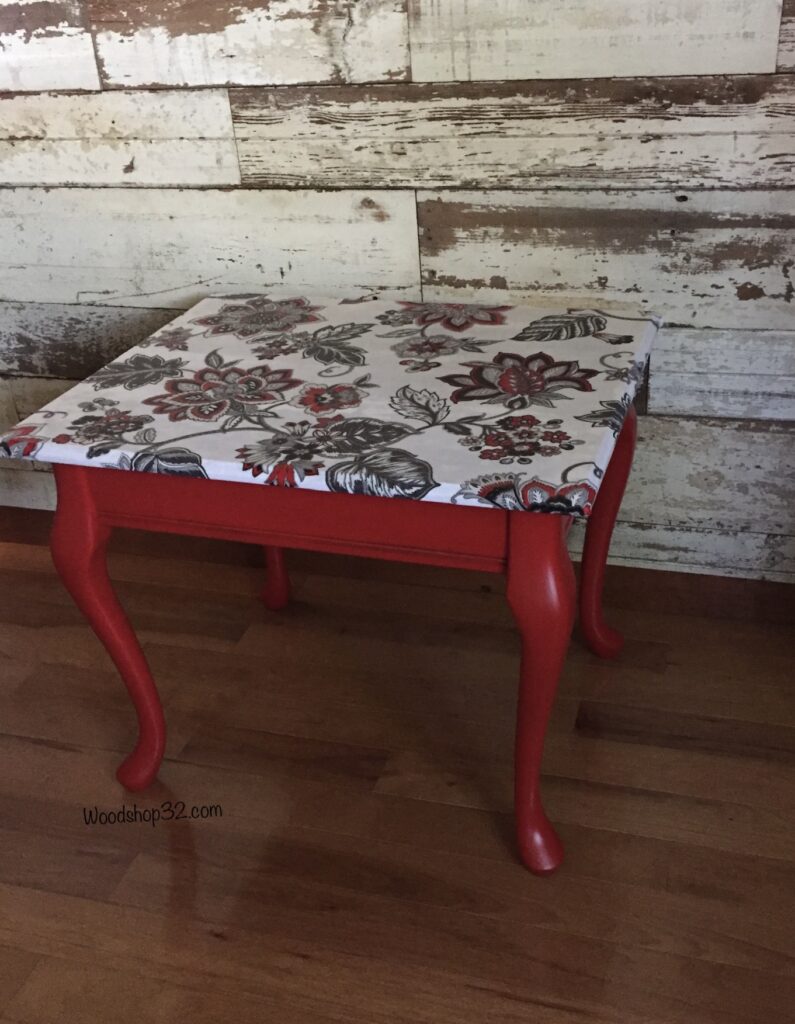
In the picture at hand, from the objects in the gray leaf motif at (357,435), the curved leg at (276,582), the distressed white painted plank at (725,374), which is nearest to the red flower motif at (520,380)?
the gray leaf motif at (357,435)

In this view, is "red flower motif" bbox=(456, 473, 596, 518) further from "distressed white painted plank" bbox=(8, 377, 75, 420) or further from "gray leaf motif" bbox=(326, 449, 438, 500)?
"distressed white painted plank" bbox=(8, 377, 75, 420)

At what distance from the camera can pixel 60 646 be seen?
1.67 metres

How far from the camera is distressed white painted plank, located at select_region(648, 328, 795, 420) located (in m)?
1.44

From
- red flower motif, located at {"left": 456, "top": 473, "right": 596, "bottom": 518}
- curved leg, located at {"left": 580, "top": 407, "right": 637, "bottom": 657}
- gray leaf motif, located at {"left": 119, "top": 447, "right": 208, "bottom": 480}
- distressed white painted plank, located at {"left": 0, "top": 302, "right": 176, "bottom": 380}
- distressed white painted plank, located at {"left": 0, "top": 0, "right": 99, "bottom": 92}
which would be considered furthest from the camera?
distressed white painted plank, located at {"left": 0, "top": 302, "right": 176, "bottom": 380}

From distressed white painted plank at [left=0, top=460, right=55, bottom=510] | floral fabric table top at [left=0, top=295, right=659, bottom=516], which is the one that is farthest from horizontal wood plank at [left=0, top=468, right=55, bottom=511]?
floral fabric table top at [left=0, top=295, right=659, bottom=516]

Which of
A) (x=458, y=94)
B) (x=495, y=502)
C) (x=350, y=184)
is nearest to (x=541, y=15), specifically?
(x=458, y=94)

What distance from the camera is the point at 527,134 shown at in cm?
138

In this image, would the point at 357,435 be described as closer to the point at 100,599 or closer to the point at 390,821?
the point at 100,599

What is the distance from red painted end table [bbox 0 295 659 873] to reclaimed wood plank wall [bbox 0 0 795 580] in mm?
163

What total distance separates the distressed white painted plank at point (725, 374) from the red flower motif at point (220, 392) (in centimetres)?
61

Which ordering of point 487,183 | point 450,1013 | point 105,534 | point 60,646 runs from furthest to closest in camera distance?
1. point 60,646
2. point 487,183
3. point 105,534
4. point 450,1013

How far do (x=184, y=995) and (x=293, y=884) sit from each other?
0.18m

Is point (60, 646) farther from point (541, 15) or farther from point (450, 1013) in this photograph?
point (541, 15)

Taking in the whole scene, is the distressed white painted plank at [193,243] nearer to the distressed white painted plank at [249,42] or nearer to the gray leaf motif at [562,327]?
the distressed white painted plank at [249,42]
